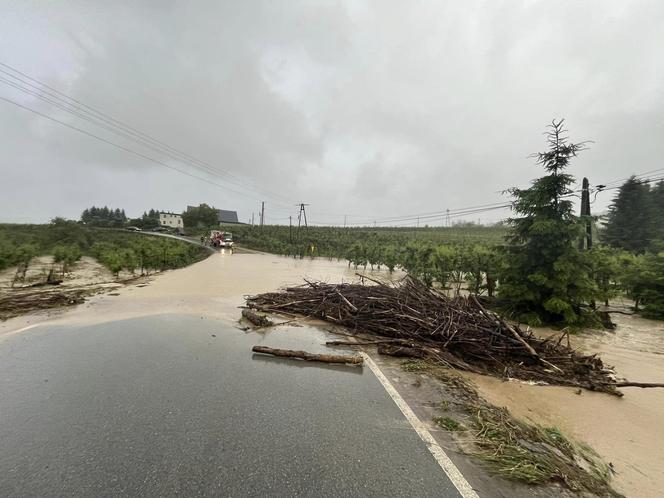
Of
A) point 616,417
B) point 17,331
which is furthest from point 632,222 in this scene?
point 17,331

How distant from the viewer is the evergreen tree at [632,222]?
36000 millimetres

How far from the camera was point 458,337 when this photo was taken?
6.60 m

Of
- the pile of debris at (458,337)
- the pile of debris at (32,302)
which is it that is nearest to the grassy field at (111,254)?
the pile of debris at (32,302)

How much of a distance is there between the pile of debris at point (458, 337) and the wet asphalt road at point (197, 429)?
1.99 metres

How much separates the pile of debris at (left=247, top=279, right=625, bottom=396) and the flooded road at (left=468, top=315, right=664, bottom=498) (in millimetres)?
380

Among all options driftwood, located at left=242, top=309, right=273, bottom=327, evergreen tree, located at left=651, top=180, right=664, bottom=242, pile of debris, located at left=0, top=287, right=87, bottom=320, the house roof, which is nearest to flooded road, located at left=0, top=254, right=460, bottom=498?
driftwood, located at left=242, top=309, right=273, bottom=327

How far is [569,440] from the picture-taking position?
360cm

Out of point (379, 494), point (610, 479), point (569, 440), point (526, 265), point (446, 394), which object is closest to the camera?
point (379, 494)

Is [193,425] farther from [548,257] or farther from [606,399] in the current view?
[548,257]

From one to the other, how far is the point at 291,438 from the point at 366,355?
3233 millimetres

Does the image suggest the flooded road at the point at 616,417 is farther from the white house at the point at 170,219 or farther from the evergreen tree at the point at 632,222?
the white house at the point at 170,219

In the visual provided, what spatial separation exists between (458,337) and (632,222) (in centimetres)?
4611

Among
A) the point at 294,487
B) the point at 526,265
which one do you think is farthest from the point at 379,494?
the point at 526,265

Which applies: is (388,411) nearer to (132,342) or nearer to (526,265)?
(132,342)
